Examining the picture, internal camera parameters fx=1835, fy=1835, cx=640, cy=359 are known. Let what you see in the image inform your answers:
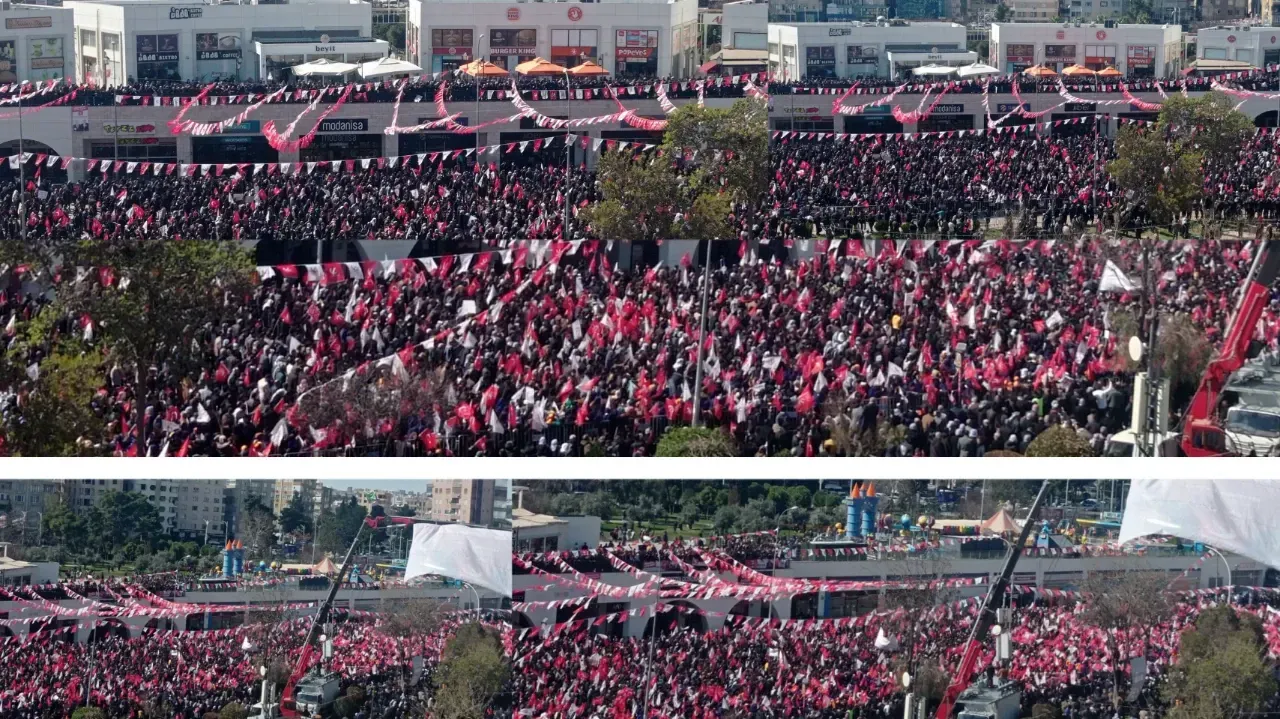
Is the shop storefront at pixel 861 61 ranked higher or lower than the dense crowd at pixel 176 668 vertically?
higher

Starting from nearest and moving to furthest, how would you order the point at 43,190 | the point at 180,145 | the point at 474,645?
the point at 474,645
the point at 43,190
the point at 180,145

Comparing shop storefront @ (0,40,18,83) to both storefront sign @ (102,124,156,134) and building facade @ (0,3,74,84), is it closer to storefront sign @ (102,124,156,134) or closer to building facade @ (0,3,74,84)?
building facade @ (0,3,74,84)

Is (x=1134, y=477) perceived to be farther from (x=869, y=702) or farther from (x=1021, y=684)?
(x=869, y=702)

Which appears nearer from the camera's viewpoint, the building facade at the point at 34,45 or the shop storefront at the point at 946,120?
the building facade at the point at 34,45

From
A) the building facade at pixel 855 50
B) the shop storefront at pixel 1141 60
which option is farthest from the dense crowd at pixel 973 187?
the shop storefront at pixel 1141 60

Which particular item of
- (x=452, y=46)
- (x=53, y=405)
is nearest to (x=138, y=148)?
(x=452, y=46)

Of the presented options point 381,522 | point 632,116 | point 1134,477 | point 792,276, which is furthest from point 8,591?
point 632,116

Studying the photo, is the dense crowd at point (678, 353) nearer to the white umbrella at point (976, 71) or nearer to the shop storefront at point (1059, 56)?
the white umbrella at point (976, 71)

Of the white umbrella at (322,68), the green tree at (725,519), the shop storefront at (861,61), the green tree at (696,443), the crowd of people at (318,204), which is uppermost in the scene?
the shop storefront at (861,61)
